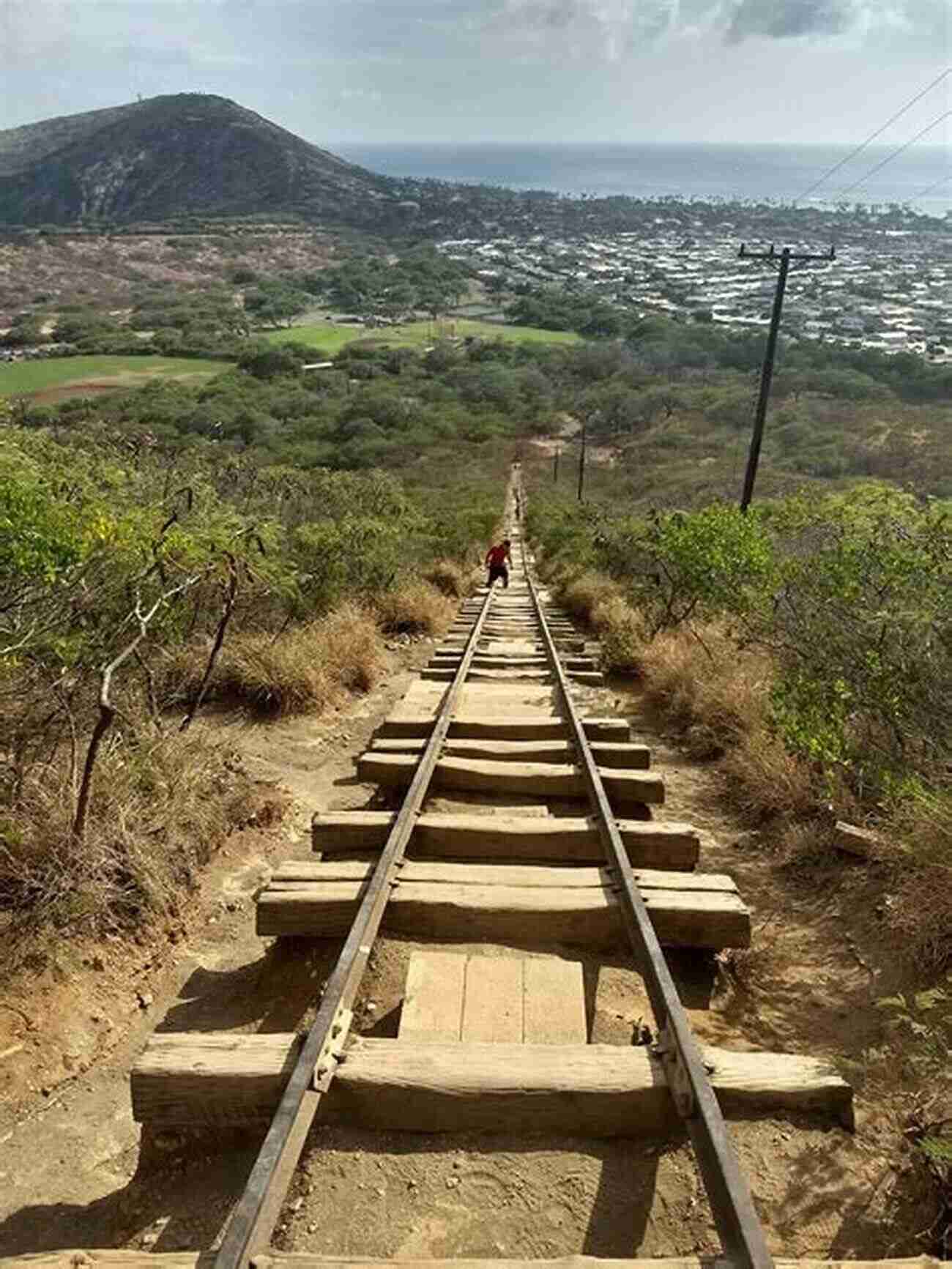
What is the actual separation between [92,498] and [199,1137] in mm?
4323

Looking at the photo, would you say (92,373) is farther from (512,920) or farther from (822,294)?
(822,294)

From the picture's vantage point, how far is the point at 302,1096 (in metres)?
2.80

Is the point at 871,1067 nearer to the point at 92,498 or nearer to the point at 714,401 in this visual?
the point at 92,498

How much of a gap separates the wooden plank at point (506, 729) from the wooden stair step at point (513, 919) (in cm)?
294

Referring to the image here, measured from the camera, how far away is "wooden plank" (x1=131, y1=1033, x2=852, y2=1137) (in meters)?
2.96

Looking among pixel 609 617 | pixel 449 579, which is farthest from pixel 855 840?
pixel 449 579

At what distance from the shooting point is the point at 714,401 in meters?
82.8

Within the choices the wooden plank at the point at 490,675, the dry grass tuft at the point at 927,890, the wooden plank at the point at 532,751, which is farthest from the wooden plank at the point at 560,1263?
the wooden plank at the point at 490,675

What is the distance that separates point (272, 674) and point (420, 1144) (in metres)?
5.67

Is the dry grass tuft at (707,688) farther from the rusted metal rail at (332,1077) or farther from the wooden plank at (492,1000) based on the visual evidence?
the wooden plank at (492,1000)

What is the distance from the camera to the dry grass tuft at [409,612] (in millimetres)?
13109

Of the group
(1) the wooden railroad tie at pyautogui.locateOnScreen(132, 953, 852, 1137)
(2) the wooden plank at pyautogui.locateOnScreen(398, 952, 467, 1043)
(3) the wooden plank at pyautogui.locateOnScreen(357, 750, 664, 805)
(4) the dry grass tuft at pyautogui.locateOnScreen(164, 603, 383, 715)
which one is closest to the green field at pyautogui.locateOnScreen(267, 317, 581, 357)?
(4) the dry grass tuft at pyautogui.locateOnScreen(164, 603, 383, 715)

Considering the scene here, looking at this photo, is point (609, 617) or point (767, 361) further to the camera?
point (767, 361)

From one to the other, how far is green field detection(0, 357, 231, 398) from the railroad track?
75.7 m
